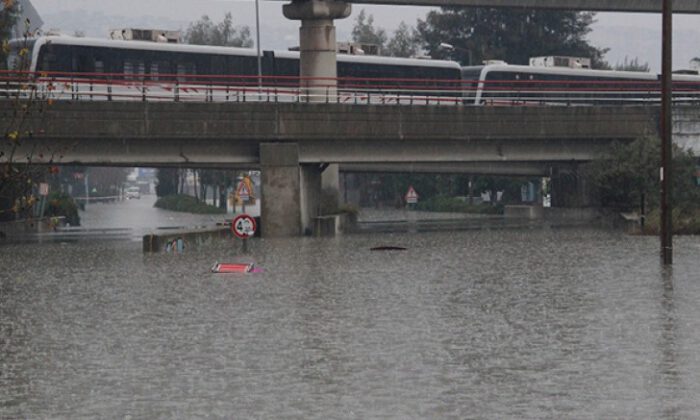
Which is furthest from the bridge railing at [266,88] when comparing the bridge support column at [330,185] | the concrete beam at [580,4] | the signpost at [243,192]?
the signpost at [243,192]

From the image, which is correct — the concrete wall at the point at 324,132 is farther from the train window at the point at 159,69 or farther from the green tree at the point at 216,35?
the green tree at the point at 216,35

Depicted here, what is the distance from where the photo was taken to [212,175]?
443 feet

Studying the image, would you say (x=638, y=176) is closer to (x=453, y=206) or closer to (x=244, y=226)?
(x=244, y=226)

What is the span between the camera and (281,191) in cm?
5588

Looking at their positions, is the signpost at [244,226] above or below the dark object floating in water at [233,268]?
above

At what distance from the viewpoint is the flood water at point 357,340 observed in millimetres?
16000

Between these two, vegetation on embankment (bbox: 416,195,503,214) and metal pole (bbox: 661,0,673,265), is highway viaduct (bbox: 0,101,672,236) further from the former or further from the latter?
vegetation on embankment (bbox: 416,195,503,214)

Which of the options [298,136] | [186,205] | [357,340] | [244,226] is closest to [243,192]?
[244,226]

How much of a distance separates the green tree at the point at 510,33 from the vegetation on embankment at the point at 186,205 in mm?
28661

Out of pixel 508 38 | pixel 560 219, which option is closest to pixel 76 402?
pixel 560 219

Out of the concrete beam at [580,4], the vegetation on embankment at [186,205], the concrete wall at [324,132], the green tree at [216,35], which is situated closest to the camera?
the concrete wall at [324,132]

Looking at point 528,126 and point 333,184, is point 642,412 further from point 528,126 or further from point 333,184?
point 333,184

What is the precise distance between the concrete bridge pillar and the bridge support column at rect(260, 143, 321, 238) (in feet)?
20.9

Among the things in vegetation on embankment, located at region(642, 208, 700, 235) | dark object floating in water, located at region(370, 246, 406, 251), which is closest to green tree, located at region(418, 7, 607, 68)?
vegetation on embankment, located at region(642, 208, 700, 235)
